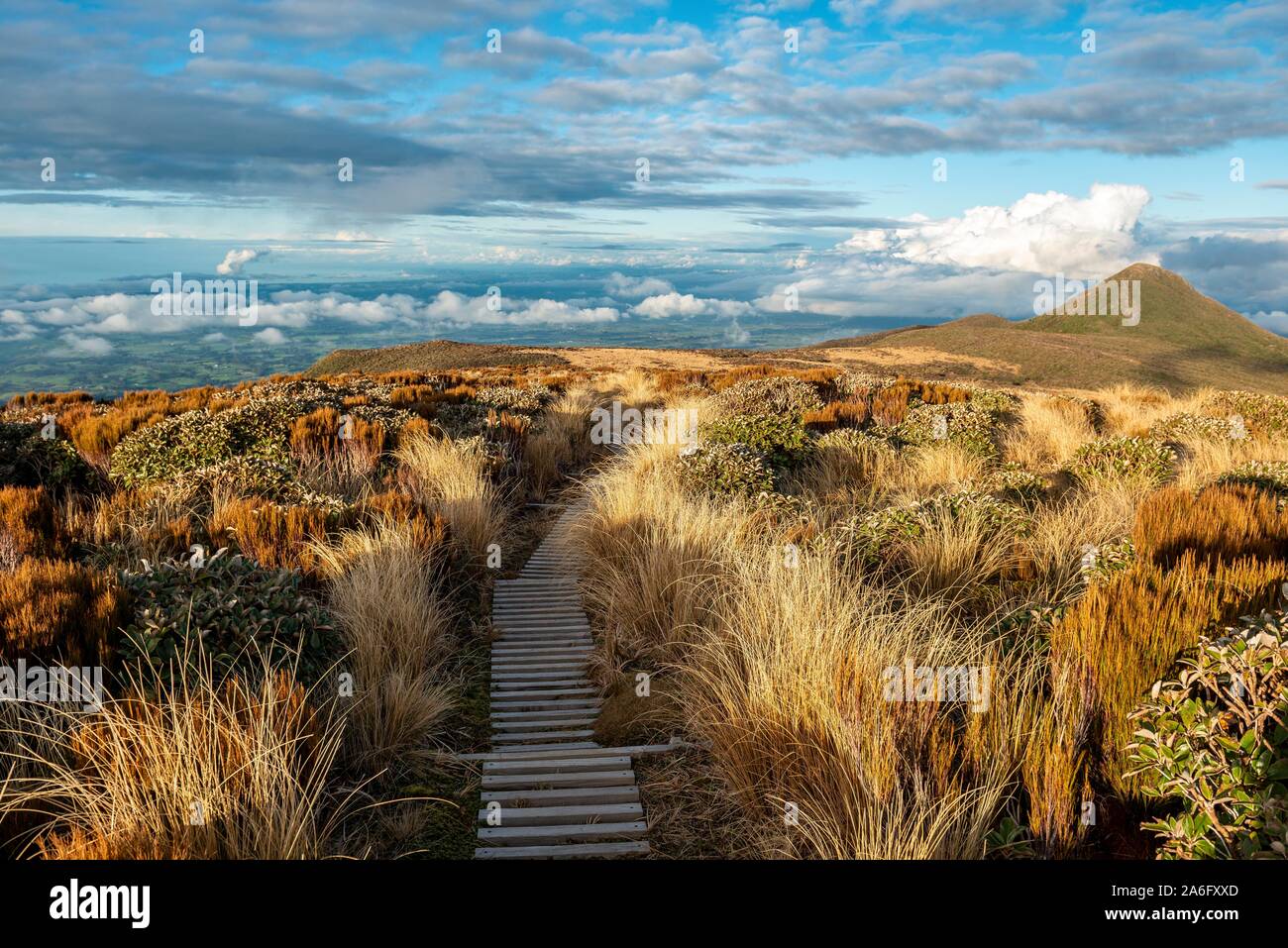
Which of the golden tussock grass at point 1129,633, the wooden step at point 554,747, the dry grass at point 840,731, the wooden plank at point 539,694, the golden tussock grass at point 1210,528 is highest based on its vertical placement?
the golden tussock grass at point 1210,528

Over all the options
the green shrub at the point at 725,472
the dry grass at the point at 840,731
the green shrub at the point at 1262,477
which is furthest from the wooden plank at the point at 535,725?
the green shrub at the point at 1262,477

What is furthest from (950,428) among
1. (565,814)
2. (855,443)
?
(565,814)

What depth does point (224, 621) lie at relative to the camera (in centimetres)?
455

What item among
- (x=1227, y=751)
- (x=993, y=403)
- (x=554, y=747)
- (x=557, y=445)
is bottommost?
(x=554, y=747)

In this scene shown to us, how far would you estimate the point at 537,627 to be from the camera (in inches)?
275

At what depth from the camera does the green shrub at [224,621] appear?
168 inches

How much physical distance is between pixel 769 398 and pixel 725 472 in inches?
301

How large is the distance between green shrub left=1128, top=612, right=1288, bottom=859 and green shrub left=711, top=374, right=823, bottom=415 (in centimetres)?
1210

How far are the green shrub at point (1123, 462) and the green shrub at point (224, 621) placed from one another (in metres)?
9.46

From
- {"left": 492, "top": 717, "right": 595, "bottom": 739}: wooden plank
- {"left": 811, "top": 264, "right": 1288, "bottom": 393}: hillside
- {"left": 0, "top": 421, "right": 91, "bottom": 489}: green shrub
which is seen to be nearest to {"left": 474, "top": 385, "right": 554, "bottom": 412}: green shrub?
{"left": 0, "top": 421, "right": 91, "bottom": 489}: green shrub

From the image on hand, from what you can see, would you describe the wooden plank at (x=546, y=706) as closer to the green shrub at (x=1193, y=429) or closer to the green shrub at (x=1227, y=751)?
the green shrub at (x=1227, y=751)

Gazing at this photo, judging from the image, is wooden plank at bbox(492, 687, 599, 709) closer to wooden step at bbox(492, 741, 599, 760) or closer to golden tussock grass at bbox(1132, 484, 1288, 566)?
wooden step at bbox(492, 741, 599, 760)

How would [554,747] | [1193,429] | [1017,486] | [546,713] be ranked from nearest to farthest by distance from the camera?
[554,747]
[546,713]
[1017,486]
[1193,429]

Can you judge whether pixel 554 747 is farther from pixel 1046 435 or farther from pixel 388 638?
pixel 1046 435
